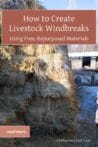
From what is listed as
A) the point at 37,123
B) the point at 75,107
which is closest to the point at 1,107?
the point at 37,123

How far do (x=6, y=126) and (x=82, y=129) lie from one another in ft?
3.71

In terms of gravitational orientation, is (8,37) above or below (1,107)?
above

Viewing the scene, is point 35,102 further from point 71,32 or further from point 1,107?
point 71,32

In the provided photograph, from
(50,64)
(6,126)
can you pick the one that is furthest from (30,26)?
(50,64)

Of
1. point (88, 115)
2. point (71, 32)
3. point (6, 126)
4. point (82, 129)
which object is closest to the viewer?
point (71, 32)

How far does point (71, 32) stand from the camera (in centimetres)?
472

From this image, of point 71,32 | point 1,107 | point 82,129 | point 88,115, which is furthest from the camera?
point 88,115

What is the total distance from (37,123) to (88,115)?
0.93m

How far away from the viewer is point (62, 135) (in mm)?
5773

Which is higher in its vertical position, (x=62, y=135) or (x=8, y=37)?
(x=8, y=37)

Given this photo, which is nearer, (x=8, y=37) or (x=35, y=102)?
(x=8, y=37)

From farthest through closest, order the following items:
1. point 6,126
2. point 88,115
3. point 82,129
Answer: point 88,115 → point 82,129 → point 6,126

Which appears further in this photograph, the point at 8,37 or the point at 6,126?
the point at 6,126

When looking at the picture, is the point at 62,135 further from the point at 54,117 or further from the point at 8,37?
the point at 8,37
